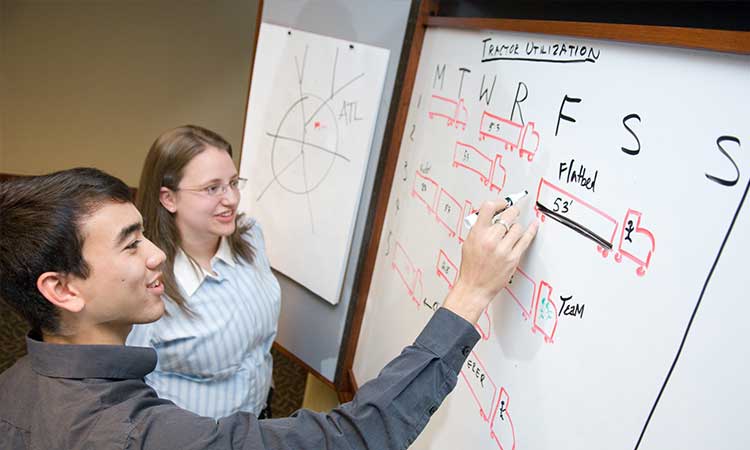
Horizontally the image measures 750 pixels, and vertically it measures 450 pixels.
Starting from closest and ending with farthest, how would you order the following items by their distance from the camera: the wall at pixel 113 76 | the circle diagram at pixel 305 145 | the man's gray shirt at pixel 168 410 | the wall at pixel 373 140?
1. the man's gray shirt at pixel 168 410
2. the wall at pixel 373 140
3. the circle diagram at pixel 305 145
4. the wall at pixel 113 76

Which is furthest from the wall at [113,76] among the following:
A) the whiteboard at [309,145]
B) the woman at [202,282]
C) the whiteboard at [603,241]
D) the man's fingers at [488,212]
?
the man's fingers at [488,212]

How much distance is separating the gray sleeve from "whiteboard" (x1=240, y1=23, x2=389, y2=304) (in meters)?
0.86

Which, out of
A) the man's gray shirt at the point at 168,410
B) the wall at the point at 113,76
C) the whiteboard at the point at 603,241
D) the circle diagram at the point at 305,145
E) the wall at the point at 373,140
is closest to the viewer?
the whiteboard at the point at 603,241

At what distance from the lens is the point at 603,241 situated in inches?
27.0

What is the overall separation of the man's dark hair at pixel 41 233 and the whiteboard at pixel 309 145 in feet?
2.85

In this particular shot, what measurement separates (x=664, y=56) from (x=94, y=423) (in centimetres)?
85

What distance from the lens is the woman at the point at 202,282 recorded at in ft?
4.18

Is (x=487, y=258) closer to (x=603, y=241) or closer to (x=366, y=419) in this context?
(x=603, y=241)

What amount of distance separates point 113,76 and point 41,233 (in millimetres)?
3354

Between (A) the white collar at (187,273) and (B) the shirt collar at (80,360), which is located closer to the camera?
(B) the shirt collar at (80,360)

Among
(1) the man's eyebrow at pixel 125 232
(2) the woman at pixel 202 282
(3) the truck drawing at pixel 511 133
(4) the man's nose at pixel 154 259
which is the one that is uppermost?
(3) the truck drawing at pixel 511 133

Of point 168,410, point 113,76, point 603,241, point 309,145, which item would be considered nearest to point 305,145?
point 309,145

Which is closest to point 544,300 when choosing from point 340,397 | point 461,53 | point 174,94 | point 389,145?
point 461,53

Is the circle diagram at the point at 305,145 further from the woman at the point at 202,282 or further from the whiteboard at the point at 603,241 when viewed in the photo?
the whiteboard at the point at 603,241
